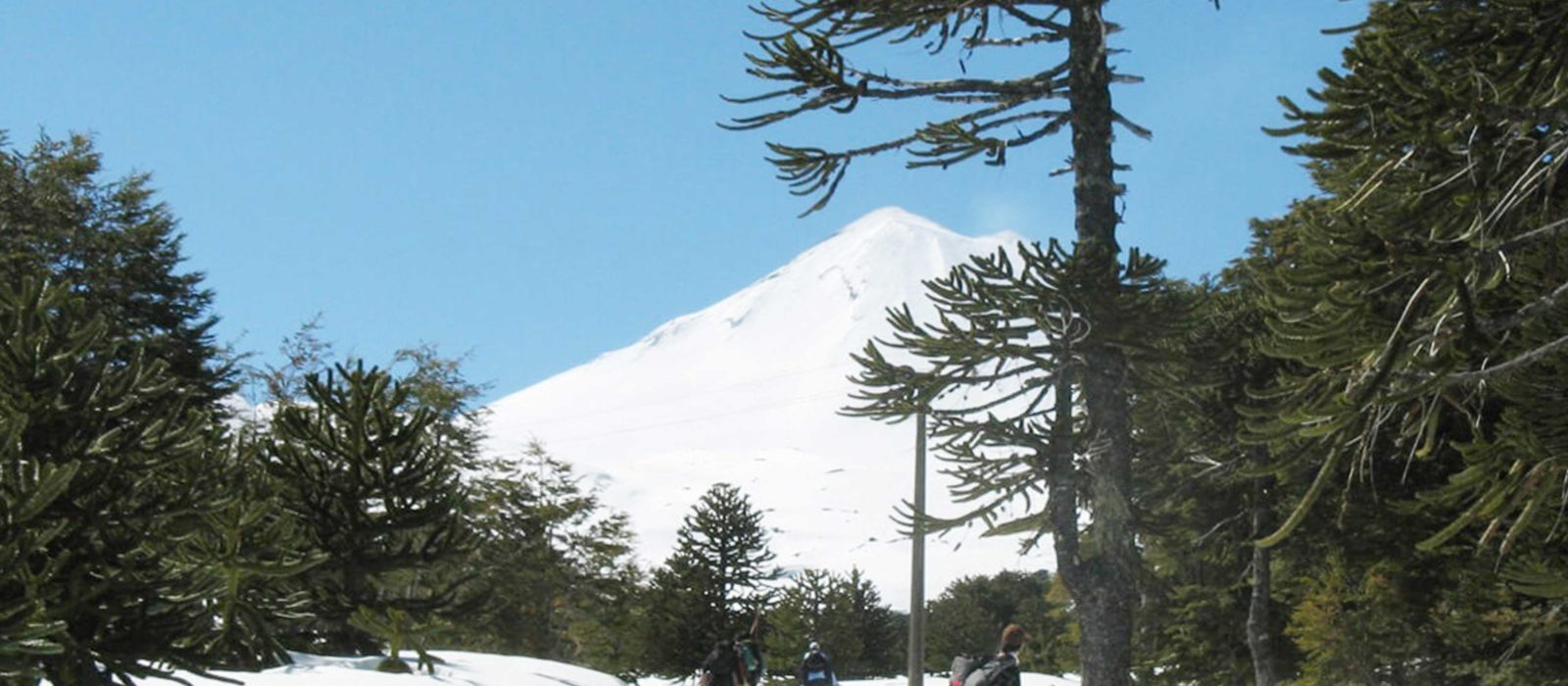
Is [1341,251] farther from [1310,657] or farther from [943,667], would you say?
[943,667]

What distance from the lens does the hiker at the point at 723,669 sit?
15.1m

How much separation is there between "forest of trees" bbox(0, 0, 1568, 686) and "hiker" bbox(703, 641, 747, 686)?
9.45ft

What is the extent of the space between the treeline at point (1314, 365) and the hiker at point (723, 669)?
3.57 m

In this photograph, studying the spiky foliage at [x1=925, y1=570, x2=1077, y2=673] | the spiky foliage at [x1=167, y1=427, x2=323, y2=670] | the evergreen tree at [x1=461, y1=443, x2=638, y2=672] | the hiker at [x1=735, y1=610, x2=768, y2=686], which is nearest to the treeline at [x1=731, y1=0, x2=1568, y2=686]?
the hiker at [x1=735, y1=610, x2=768, y2=686]

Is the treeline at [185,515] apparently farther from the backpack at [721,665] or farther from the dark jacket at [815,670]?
the dark jacket at [815,670]

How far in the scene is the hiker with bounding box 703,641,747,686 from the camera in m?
15.1

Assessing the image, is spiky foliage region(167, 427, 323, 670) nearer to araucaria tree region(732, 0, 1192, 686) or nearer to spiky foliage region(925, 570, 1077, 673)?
araucaria tree region(732, 0, 1192, 686)

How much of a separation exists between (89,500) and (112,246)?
2997cm

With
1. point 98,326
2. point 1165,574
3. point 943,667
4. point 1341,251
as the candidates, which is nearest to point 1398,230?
point 1341,251

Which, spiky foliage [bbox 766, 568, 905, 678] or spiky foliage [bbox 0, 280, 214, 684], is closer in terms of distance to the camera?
spiky foliage [bbox 0, 280, 214, 684]

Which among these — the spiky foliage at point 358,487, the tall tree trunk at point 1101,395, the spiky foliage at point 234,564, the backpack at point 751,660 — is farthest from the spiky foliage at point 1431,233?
the backpack at point 751,660

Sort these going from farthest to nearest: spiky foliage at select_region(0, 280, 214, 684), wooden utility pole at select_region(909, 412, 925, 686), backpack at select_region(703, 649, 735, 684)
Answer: wooden utility pole at select_region(909, 412, 925, 686)
backpack at select_region(703, 649, 735, 684)
spiky foliage at select_region(0, 280, 214, 684)

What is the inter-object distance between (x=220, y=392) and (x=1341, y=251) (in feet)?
102

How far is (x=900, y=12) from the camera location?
495 inches
